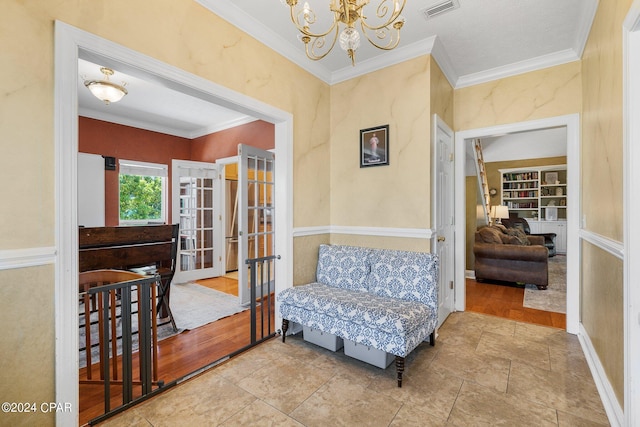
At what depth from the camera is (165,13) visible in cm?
181

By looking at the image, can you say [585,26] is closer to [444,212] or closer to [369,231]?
[444,212]

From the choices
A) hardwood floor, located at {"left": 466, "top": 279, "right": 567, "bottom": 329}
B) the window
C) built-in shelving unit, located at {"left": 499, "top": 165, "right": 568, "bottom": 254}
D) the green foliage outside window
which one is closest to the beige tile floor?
hardwood floor, located at {"left": 466, "top": 279, "right": 567, "bottom": 329}

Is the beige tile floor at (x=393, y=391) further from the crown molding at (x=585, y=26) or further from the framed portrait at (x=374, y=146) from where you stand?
the crown molding at (x=585, y=26)

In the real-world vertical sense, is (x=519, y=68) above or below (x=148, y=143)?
above

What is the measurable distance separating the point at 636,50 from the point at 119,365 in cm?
380

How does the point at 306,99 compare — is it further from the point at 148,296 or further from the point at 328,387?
the point at 328,387

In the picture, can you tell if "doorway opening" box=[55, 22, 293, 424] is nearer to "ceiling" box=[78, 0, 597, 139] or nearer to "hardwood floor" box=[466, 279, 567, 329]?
"ceiling" box=[78, 0, 597, 139]

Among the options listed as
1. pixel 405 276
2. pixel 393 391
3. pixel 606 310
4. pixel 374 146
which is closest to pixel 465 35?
pixel 374 146

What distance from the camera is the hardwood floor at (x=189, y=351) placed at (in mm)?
1811

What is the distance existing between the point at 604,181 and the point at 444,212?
135cm

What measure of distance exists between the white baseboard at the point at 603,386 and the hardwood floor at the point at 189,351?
2.49 meters

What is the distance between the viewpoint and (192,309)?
11.4ft

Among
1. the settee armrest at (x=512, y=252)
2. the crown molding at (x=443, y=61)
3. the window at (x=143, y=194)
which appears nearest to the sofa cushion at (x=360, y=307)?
the crown molding at (x=443, y=61)

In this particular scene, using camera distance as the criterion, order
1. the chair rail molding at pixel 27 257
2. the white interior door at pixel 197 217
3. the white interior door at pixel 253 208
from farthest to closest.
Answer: the white interior door at pixel 197 217 → the white interior door at pixel 253 208 → the chair rail molding at pixel 27 257
